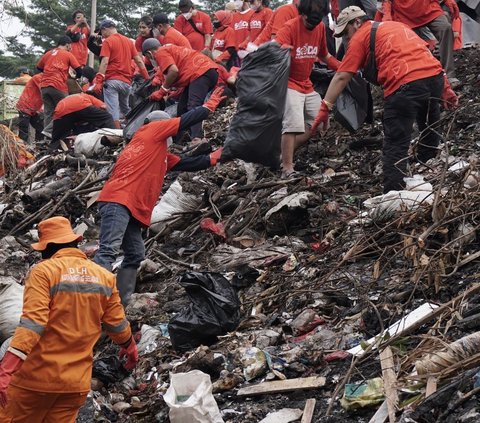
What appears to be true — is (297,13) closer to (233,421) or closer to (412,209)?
(412,209)

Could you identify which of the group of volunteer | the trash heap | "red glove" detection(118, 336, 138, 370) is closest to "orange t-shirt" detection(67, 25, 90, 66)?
the group of volunteer

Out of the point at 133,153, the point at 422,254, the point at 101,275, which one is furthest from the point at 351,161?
the point at 101,275

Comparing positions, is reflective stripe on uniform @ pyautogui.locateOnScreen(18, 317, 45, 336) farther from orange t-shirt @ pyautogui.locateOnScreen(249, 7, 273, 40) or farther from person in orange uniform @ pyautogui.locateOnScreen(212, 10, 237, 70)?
person in orange uniform @ pyautogui.locateOnScreen(212, 10, 237, 70)

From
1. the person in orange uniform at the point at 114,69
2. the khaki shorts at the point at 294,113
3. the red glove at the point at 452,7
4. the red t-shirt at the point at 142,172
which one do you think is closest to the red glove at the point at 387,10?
the red glove at the point at 452,7

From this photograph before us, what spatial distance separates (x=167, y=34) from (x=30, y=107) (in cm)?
441

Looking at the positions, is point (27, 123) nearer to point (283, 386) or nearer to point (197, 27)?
point (197, 27)

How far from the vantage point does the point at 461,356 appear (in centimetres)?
405

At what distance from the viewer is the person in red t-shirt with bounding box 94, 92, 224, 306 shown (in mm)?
6633

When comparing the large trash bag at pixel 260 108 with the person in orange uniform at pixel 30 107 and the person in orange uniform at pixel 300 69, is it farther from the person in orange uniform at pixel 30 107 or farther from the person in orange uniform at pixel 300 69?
the person in orange uniform at pixel 30 107

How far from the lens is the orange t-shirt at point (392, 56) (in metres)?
6.62

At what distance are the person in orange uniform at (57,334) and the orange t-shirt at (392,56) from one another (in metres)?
3.07

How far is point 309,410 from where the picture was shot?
446 cm

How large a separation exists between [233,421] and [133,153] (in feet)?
9.18

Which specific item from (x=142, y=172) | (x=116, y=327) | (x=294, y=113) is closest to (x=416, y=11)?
(x=294, y=113)
